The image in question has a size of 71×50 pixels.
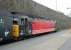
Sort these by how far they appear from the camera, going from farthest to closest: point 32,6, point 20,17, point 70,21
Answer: point 70,21, point 32,6, point 20,17

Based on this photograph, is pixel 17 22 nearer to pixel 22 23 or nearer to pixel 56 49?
pixel 22 23

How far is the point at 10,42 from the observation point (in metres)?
23.3

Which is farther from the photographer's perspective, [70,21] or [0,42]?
[70,21]

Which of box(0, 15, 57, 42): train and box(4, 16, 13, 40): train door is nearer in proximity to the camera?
box(0, 15, 57, 42): train

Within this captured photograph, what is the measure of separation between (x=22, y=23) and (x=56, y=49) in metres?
8.85

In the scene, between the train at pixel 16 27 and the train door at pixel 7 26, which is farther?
the train door at pixel 7 26

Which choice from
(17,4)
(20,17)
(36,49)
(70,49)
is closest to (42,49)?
(36,49)

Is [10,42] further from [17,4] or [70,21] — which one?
[70,21]

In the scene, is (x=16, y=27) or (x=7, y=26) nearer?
(x=7, y=26)

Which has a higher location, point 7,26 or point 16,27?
point 7,26

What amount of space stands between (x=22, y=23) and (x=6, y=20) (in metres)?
4.52

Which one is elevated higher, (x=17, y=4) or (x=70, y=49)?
(x=17, y=4)

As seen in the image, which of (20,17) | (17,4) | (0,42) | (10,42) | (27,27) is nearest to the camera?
(0,42)

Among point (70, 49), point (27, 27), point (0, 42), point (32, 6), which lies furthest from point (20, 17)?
point (32, 6)
